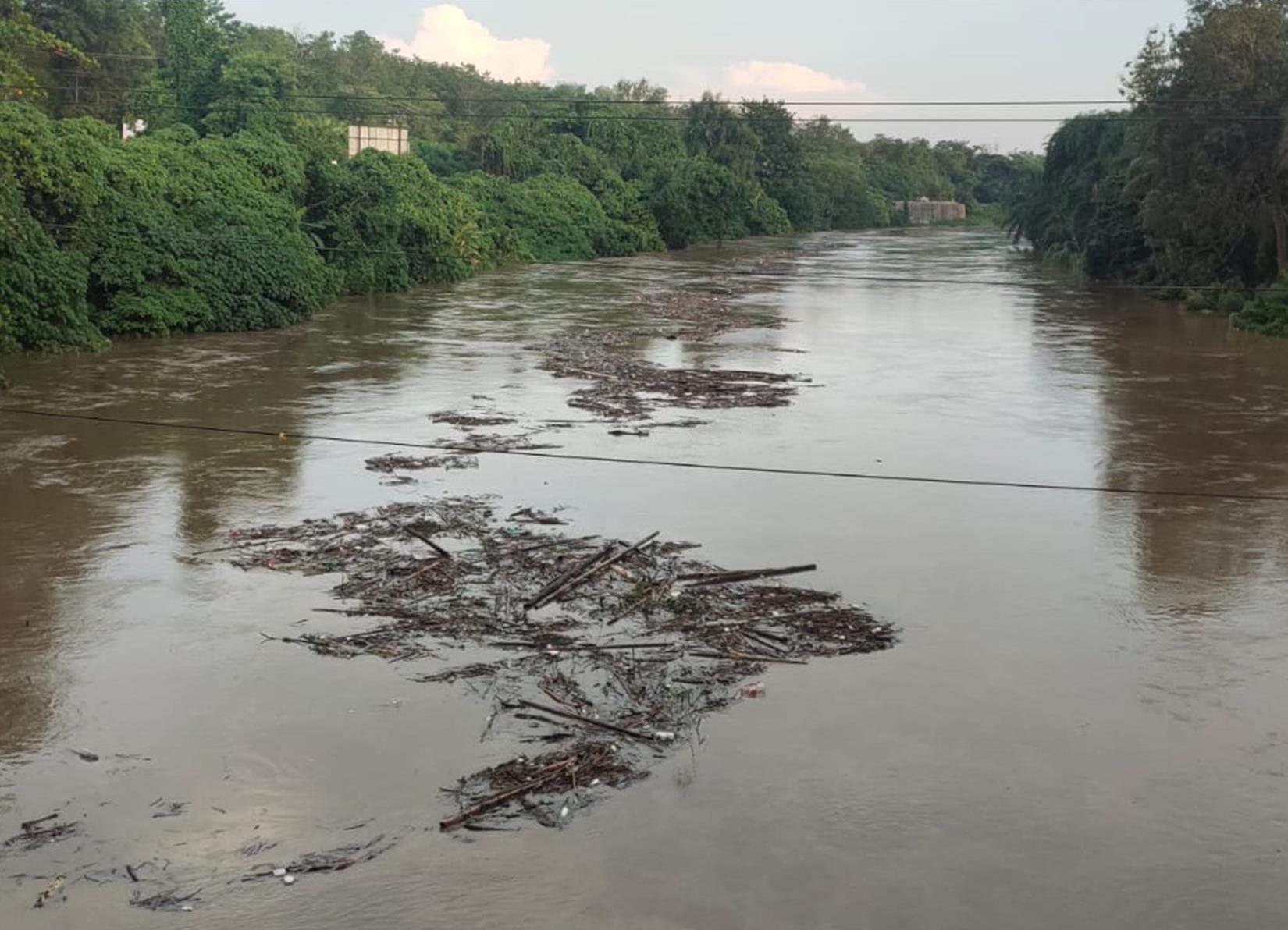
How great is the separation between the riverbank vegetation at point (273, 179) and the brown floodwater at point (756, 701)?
19.4 feet

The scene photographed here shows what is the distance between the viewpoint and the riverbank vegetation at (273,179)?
2348 cm

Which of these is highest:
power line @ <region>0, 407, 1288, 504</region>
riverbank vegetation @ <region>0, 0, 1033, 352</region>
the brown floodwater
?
riverbank vegetation @ <region>0, 0, 1033, 352</region>

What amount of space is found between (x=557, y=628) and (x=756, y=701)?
1.71 m

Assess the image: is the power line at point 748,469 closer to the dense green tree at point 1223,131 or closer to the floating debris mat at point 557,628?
the floating debris mat at point 557,628

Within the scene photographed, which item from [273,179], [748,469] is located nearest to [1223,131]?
[748,469]

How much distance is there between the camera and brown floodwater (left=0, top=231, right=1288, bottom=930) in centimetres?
606

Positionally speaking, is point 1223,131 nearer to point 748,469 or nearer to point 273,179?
point 748,469

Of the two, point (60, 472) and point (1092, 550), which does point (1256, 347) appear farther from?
point (60, 472)

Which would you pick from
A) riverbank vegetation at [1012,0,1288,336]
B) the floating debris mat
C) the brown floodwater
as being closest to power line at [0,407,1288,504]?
the brown floodwater

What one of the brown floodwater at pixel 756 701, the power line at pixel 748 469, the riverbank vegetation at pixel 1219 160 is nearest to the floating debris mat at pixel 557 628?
the brown floodwater at pixel 756 701

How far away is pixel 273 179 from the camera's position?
104 feet

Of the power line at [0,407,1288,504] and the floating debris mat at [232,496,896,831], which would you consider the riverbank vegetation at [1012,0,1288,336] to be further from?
the floating debris mat at [232,496,896,831]

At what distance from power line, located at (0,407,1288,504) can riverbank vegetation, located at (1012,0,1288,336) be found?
1554 cm

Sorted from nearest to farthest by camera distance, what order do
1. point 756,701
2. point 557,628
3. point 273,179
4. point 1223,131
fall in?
point 756,701
point 557,628
point 1223,131
point 273,179
